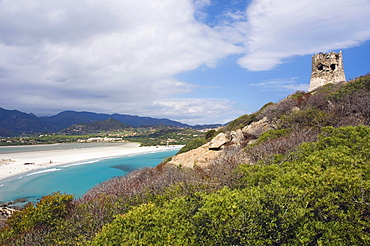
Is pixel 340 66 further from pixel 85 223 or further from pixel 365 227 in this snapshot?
pixel 85 223

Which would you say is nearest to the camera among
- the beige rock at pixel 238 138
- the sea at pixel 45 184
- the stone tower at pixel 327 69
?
the beige rock at pixel 238 138

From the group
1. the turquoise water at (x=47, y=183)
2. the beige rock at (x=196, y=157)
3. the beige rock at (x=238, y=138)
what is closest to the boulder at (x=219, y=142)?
the beige rock at (x=238, y=138)

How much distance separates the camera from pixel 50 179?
86.7 feet

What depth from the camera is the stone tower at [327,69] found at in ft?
67.4

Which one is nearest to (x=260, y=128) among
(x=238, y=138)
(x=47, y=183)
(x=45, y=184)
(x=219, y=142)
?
(x=238, y=138)

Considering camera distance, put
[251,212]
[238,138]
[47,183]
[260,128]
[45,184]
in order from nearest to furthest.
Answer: [251,212] → [238,138] → [260,128] → [45,184] → [47,183]

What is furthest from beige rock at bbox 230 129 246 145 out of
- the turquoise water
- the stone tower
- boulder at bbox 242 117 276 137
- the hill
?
the turquoise water

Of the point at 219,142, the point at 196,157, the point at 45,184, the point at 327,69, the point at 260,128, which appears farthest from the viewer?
the point at 45,184

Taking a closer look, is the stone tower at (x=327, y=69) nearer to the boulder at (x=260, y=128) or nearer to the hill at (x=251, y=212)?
the boulder at (x=260, y=128)

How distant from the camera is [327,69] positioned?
21.1 metres

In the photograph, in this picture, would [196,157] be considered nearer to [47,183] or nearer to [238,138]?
[238,138]

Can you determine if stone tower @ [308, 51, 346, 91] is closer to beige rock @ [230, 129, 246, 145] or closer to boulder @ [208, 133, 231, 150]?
beige rock @ [230, 129, 246, 145]

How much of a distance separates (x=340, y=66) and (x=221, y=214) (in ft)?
75.8

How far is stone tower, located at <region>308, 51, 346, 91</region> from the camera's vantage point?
20.5 m
